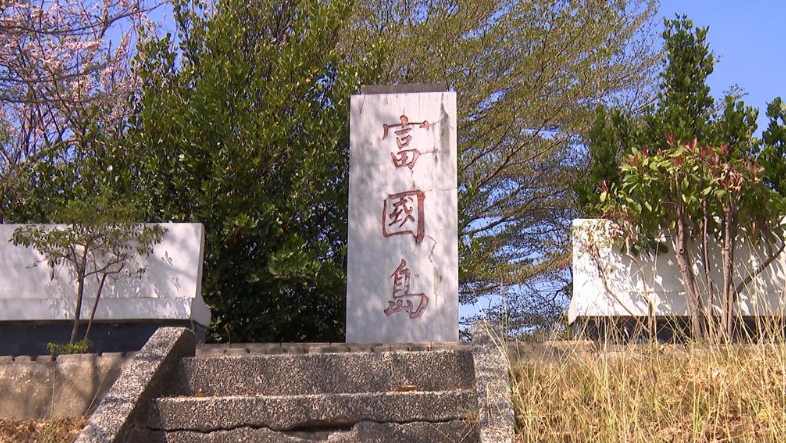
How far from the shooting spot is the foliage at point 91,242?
6.55 m

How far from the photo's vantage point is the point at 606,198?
23.0 feet

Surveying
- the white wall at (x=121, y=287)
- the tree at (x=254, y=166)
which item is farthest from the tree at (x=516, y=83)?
the white wall at (x=121, y=287)

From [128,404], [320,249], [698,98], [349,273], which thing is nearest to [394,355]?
[128,404]

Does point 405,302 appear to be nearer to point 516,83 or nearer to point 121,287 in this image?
point 121,287

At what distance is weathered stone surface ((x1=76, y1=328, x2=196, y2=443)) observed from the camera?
13.4 ft

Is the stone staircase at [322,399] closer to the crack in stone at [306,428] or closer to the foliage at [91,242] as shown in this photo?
the crack in stone at [306,428]

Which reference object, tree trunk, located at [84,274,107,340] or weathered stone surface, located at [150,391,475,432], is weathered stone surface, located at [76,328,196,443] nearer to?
weathered stone surface, located at [150,391,475,432]

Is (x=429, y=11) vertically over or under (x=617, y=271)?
over

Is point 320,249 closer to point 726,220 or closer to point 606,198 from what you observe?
point 606,198

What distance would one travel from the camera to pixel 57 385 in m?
5.23

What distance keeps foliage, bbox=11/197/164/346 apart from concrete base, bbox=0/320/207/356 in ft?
0.57

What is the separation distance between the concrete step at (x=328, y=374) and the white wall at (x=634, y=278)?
2.46 meters

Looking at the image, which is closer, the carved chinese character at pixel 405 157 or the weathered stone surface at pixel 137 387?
the weathered stone surface at pixel 137 387

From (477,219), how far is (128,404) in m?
8.98
